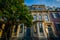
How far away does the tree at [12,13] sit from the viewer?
1608 cm

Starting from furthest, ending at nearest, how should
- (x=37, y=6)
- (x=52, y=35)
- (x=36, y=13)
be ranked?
1. (x=37, y=6)
2. (x=36, y=13)
3. (x=52, y=35)

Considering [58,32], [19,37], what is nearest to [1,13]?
[19,37]

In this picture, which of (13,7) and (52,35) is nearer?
(13,7)

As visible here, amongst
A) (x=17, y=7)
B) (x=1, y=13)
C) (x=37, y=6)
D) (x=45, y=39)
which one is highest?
(x=37, y=6)

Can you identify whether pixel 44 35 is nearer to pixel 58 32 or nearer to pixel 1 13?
pixel 58 32

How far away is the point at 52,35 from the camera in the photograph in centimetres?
2398

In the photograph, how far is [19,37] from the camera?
2314cm

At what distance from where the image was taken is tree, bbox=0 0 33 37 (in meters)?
16.1

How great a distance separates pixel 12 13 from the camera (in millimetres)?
16250

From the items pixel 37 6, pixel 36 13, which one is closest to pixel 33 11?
pixel 36 13

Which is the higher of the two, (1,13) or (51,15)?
(51,15)

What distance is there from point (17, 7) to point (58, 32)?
12373mm

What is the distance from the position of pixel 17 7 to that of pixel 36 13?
1132 centimetres

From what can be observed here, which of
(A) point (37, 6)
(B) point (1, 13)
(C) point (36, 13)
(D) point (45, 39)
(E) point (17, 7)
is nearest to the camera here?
(B) point (1, 13)
